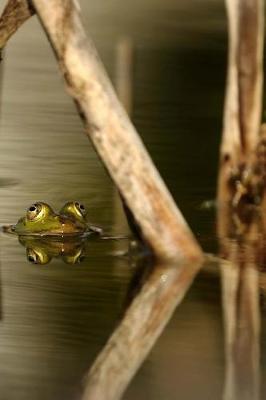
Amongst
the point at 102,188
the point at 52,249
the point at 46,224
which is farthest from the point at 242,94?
the point at 52,249

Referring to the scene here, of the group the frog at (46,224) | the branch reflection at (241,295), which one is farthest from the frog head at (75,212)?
the branch reflection at (241,295)

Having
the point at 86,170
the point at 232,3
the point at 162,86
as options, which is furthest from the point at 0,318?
the point at 162,86

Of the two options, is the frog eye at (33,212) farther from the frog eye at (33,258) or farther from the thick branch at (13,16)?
the thick branch at (13,16)

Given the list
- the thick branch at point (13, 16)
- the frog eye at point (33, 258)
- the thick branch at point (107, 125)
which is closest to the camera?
the thick branch at point (107, 125)

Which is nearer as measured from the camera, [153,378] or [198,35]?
[153,378]

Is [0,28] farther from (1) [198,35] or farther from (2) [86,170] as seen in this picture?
(1) [198,35]
